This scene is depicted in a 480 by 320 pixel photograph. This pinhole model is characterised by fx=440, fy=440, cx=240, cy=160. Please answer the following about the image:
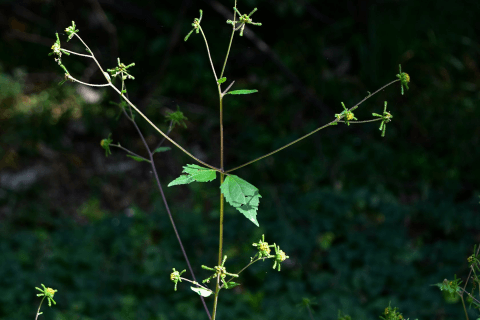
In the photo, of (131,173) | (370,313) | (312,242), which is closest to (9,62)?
(131,173)

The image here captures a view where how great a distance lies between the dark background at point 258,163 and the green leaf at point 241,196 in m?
1.91

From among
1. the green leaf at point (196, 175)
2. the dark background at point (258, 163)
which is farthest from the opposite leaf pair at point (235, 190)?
the dark background at point (258, 163)

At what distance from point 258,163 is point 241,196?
3.19 meters

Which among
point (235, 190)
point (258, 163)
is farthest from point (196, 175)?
point (258, 163)

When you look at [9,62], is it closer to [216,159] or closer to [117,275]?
[216,159]

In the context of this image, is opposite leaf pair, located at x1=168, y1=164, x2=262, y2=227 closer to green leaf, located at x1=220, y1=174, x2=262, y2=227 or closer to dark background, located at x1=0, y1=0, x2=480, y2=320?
green leaf, located at x1=220, y1=174, x2=262, y2=227

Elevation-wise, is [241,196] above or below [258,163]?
above

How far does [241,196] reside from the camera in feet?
2.83

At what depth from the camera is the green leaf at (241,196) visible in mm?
850

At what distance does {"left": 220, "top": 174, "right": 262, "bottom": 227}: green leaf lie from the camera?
85 cm

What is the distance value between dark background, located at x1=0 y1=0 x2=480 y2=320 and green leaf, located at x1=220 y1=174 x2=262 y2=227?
1.91m

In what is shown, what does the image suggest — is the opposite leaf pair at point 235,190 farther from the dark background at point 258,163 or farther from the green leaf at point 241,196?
the dark background at point 258,163

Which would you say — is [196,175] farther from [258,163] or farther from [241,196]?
[258,163]

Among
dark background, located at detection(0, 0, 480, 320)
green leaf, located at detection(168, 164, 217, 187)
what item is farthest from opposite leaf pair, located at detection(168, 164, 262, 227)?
dark background, located at detection(0, 0, 480, 320)
